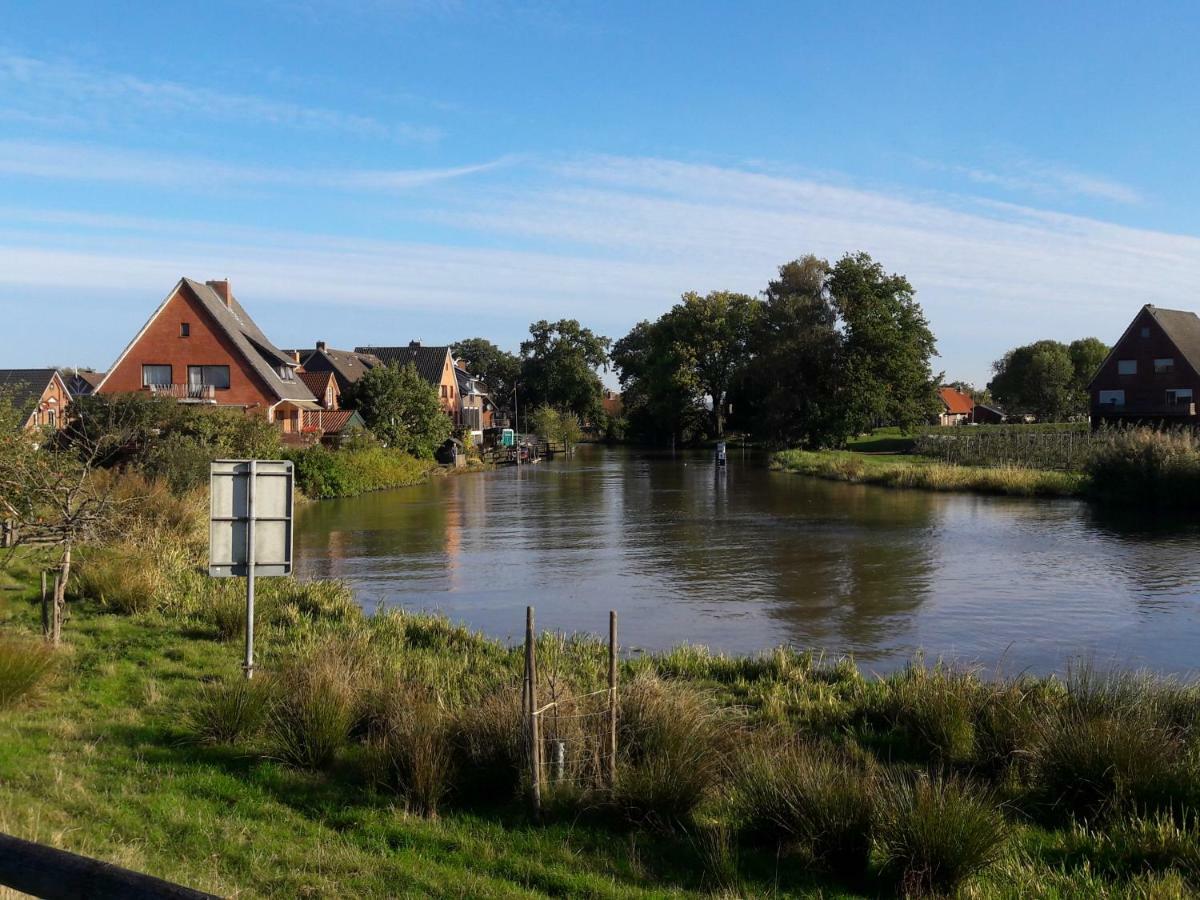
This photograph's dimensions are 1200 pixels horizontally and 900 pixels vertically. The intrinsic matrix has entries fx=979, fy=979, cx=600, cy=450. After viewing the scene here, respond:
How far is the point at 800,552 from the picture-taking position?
2567cm

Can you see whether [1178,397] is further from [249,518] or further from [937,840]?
[937,840]

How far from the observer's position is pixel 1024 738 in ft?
26.8

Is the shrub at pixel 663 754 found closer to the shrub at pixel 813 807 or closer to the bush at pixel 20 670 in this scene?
the shrub at pixel 813 807

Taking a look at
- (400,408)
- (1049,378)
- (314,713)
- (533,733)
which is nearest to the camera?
(533,733)

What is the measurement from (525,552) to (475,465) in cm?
4005

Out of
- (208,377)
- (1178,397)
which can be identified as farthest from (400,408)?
(1178,397)

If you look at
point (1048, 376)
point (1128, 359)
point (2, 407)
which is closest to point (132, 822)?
point (2, 407)

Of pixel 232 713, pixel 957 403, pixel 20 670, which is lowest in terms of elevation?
pixel 232 713

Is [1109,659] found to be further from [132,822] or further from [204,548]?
[204,548]

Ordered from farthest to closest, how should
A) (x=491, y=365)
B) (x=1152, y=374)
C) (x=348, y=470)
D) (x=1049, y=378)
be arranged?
(x=491, y=365)
(x=1049, y=378)
(x=1152, y=374)
(x=348, y=470)

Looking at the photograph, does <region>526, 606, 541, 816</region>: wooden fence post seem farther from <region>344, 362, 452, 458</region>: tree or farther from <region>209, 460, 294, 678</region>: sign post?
<region>344, 362, 452, 458</region>: tree

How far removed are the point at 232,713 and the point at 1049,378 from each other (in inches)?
4144

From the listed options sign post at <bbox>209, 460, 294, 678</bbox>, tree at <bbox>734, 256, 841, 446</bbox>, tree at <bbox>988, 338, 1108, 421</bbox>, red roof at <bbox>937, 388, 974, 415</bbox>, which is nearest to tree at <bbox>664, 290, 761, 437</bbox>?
tree at <bbox>734, 256, 841, 446</bbox>

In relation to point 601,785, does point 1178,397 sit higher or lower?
higher
